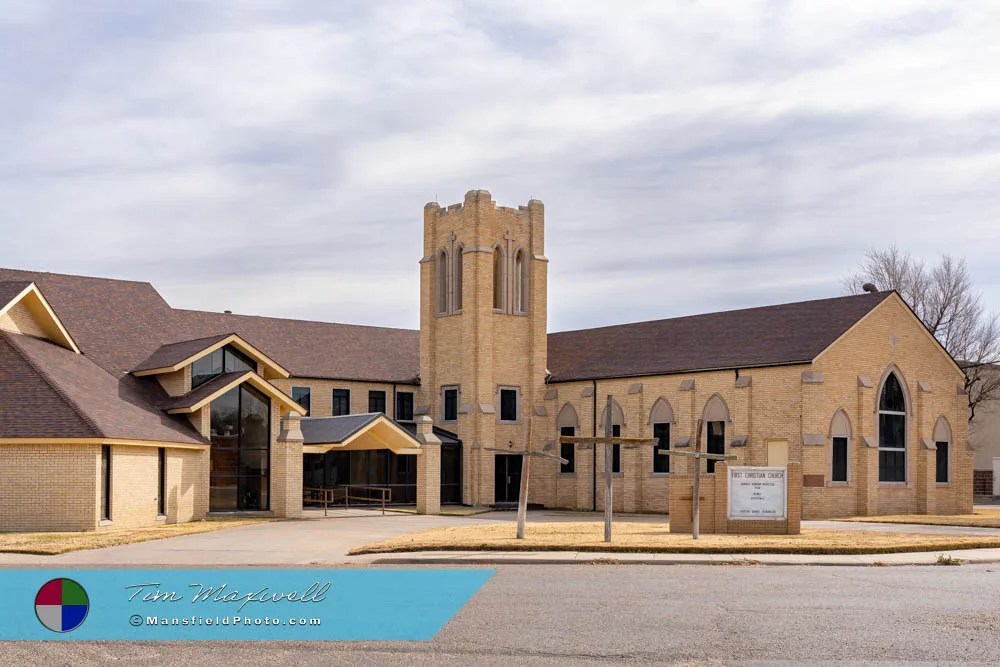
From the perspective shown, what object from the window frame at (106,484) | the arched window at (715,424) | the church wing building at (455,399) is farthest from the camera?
the arched window at (715,424)

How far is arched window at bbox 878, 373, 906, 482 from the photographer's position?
4431 centimetres

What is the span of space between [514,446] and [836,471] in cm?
1484

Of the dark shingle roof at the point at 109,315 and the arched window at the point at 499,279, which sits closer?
the dark shingle roof at the point at 109,315

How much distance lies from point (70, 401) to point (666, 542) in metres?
16.5

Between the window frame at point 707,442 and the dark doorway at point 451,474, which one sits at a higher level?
the window frame at point 707,442

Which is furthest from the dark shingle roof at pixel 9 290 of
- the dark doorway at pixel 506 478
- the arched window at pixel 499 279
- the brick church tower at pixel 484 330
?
the dark doorway at pixel 506 478

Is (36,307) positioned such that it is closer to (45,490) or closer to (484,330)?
(45,490)

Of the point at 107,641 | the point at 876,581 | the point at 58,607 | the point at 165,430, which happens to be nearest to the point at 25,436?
the point at 165,430

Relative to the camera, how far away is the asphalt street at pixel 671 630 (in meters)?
11.7

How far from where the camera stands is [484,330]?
5059cm

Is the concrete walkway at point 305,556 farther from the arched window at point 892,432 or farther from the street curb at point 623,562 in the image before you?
the arched window at point 892,432

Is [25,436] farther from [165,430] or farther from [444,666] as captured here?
[444,666]

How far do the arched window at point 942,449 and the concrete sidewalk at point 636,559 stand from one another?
79.2 ft

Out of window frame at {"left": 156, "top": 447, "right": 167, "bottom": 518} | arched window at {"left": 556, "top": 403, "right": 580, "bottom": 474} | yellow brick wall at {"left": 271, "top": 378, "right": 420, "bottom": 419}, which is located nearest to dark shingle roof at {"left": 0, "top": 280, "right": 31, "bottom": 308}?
window frame at {"left": 156, "top": 447, "right": 167, "bottom": 518}
